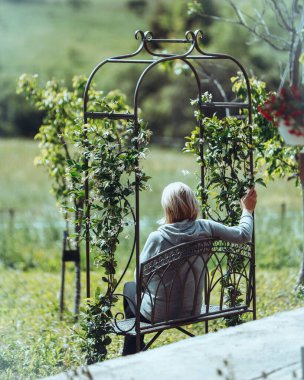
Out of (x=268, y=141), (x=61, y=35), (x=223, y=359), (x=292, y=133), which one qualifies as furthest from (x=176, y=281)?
(x=61, y=35)

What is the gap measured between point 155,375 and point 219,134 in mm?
2412

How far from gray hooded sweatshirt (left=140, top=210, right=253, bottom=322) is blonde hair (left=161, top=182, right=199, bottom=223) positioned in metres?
0.05

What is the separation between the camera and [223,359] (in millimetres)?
4098

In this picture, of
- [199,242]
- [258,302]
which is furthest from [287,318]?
[258,302]

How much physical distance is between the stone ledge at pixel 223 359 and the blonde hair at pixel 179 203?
0.93 meters

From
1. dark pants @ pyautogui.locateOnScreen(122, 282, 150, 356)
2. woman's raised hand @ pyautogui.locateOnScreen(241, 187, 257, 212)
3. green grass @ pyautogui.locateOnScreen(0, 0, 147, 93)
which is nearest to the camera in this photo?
dark pants @ pyautogui.locateOnScreen(122, 282, 150, 356)

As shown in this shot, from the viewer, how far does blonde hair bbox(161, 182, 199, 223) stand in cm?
534

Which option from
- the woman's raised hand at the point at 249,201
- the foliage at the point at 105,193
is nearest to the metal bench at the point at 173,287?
the foliage at the point at 105,193

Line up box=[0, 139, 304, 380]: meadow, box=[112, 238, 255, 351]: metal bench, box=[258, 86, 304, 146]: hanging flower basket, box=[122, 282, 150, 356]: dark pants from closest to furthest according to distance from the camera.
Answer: box=[258, 86, 304, 146]: hanging flower basket → box=[112, 238, 255, 351]: metal bench → box=[122, 282, 150, 356]: dark pants → box=[0, 139, 304, 380]: meadow

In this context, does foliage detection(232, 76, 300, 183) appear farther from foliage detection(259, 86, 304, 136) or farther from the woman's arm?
foliage detection(259, 86, 304, 136)

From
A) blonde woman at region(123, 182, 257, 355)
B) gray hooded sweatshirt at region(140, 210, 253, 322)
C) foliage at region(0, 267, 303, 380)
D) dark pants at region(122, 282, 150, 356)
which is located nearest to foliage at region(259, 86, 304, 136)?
blonde woman at region(123, 182, 257, 355)

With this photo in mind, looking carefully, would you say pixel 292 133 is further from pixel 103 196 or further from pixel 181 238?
pixel 103 196

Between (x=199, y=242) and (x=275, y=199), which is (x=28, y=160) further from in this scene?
(x=199, y=242)

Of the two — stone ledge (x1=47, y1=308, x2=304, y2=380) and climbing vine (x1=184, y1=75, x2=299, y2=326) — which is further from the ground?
climbing vine (x1=184, y1=75, x2=299, y2=326)
